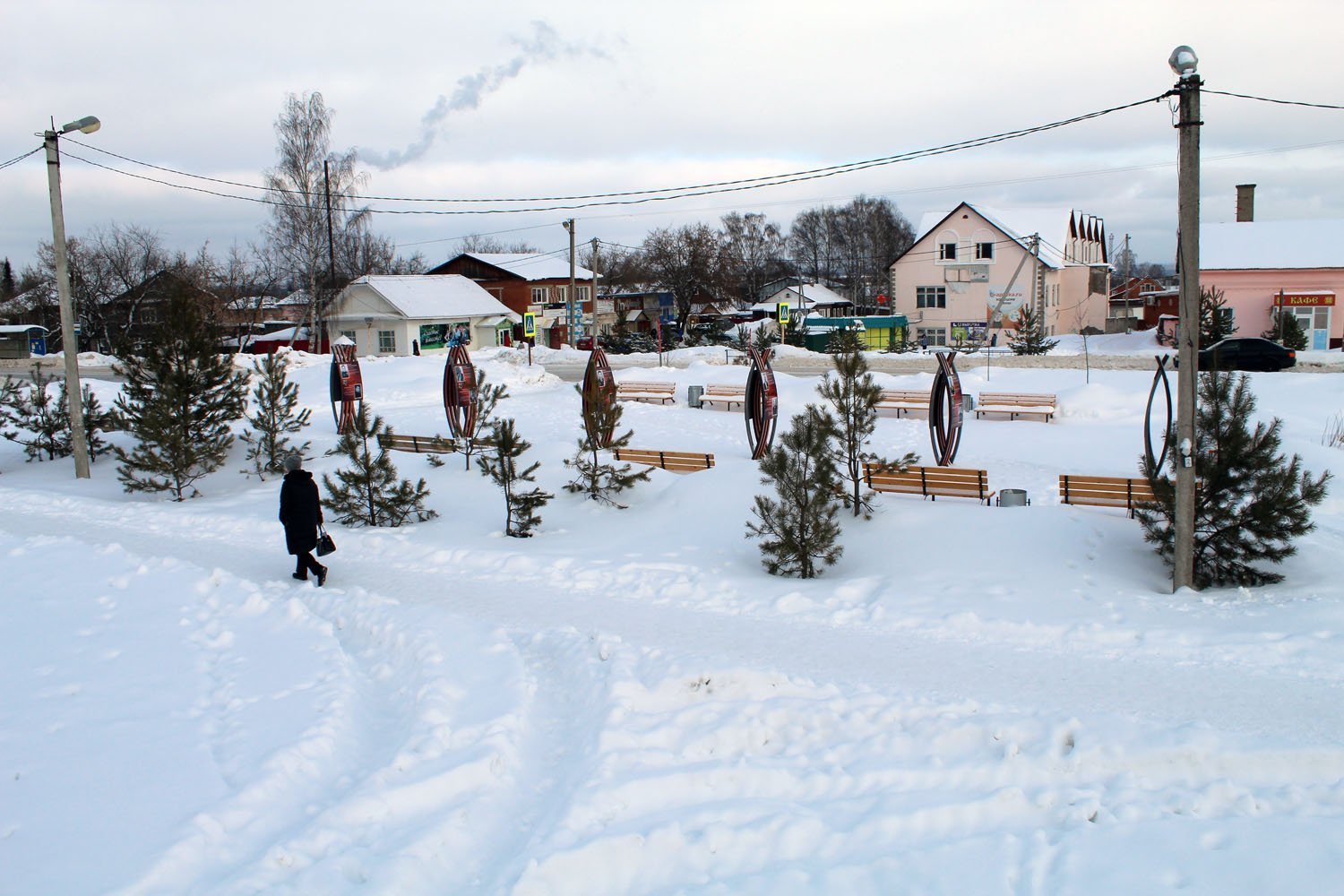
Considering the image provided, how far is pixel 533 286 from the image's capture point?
63.6m

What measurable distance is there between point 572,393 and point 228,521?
51.4ft

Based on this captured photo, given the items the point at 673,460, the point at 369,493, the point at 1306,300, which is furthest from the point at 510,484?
the point at 1306,300

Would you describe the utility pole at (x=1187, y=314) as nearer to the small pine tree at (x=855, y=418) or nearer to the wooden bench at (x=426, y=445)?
the small pine tree at (x=855, y=418)

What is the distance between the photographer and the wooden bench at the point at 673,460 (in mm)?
16244

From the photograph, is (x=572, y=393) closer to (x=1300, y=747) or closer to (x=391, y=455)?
(x=391, y=455)

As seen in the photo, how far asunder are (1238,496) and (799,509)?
14.3 feet

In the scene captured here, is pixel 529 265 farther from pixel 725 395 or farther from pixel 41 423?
pixel 41 423

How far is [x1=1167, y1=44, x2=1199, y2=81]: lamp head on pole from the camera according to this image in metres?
8.97

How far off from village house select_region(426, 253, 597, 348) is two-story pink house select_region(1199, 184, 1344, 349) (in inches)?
1364

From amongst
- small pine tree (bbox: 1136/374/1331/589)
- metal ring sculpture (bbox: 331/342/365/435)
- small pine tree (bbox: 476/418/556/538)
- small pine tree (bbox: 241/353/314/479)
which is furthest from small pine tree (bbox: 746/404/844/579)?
metal ring sculpture (bbox: 331/342/365/435)

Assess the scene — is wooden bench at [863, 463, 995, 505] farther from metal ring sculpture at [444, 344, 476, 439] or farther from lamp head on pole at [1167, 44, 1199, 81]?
metal ring sculpture at [444, 344, 476, 439]

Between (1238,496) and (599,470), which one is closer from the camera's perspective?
(1238,496)

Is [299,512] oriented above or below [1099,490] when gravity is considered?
above

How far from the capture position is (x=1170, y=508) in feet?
33.9
